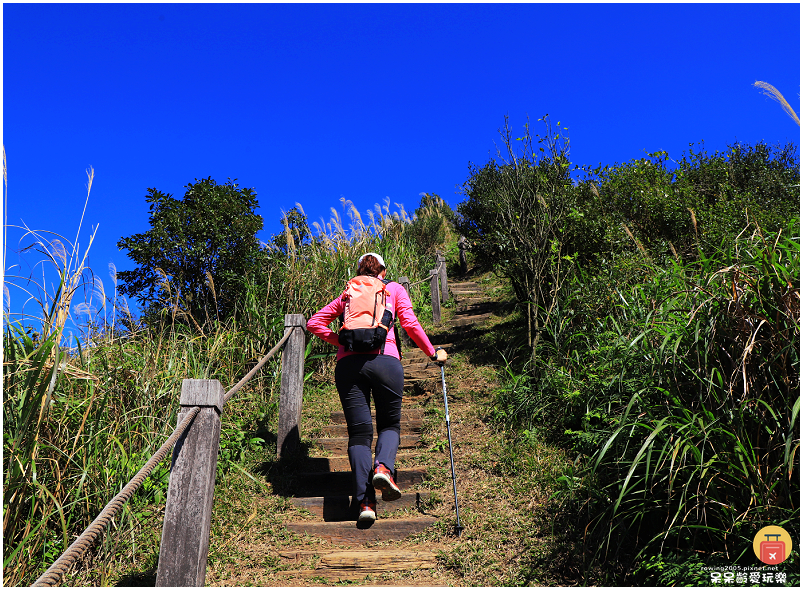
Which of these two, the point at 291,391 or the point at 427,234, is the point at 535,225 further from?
the point at 427,234

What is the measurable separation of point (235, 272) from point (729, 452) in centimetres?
660

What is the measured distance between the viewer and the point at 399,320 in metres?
4.25

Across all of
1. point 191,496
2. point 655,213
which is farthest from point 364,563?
point 655,213

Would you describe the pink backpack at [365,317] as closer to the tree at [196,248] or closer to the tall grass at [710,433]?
the tall grass at [710,433]

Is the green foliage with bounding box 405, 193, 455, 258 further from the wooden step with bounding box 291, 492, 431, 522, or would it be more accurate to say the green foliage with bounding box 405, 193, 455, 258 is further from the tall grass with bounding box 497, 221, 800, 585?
the tall grass with bounding box 497, 221, 800, 585

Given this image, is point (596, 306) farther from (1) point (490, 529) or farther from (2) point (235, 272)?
(2) point (235, 272)

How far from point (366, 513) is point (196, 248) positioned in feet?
17.7

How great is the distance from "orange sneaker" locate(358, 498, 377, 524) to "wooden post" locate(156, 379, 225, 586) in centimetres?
130

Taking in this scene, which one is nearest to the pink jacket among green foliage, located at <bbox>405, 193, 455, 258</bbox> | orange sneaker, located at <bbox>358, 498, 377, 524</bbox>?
orange sneaker, located at <bbox>358, 498, 377, 524</bbox>

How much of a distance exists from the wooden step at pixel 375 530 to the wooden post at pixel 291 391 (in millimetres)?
1211

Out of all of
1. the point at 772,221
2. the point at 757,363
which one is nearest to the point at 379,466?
the point at 757,363

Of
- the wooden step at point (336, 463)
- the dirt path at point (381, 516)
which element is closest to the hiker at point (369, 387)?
the dirt path at point (381, 516)

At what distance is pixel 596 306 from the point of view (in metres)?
5.68

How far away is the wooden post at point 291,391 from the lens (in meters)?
5.19
